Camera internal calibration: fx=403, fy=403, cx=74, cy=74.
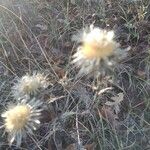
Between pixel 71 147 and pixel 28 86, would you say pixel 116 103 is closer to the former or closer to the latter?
pixel 71 147

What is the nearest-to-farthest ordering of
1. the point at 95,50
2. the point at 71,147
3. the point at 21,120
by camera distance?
the point at 95,50, the point at 21,120, the point at 71,147

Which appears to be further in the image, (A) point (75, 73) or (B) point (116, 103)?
(A) point (75, 73)

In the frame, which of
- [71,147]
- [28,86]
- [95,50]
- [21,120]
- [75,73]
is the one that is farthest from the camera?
[75,73]

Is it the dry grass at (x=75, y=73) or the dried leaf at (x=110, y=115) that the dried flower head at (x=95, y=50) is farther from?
the dried leaf at (x=110, y=115)

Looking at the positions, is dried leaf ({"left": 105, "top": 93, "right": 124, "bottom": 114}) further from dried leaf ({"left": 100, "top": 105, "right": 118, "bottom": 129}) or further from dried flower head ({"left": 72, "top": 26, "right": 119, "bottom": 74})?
dried flower head ({"left": 72, "top": 26, "right": 119, "bottom": 74})

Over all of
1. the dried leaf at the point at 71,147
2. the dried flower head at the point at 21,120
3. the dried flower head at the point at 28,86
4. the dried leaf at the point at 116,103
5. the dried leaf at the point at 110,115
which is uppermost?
the dried leaf at the point at 116,103

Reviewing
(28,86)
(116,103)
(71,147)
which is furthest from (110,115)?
(28,86)

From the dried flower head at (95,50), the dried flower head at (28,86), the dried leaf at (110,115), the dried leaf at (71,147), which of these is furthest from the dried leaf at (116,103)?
the dried flower head at (95,50)

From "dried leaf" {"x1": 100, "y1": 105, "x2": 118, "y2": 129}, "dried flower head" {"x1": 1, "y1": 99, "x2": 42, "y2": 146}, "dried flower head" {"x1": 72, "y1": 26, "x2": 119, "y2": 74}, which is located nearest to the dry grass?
"dried leaf" {"x1": 100, "y1": 105, "x2": 118, "y2": 129}

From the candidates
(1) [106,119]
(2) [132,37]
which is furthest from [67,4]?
(1) [106,119]

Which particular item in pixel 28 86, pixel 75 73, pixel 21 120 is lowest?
pixel 21 120

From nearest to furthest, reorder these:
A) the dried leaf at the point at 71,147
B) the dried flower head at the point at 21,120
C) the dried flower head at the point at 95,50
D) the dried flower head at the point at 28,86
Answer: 1. the dried flower head at the point at 95,50
2. the dried flower head at the point at 21,120
3. the dried flower head at the point at 28,86
4. the dried leaf at the point at 71,147
